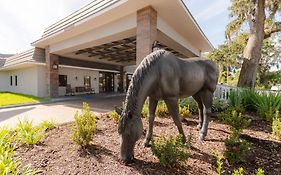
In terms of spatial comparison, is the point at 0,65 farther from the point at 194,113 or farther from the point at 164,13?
the point at 194,113

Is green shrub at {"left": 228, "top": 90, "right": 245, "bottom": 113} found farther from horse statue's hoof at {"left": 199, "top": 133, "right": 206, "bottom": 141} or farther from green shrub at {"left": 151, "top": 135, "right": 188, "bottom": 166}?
green shrub at {"left": 151, "top": 135, "right": 188, "bottom": 166}

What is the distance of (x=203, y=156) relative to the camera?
3408mm

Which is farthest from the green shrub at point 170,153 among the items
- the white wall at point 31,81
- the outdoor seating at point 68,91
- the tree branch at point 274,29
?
the outdoor seating at point 68,91

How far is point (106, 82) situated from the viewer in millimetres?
24312

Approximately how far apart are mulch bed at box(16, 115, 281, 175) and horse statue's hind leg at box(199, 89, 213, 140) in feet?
0.65

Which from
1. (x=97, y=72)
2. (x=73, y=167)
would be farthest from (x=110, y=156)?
(x=97, y=72)

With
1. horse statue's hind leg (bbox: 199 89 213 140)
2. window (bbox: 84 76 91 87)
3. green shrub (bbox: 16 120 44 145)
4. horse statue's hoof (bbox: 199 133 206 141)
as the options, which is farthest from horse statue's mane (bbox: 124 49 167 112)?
window (bbox: 84 76 91 87)

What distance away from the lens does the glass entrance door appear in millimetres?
23547

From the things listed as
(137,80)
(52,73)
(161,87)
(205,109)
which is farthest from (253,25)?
(52,73)

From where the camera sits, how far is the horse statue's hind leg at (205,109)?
14.0 ft

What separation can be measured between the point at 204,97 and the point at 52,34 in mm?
12155

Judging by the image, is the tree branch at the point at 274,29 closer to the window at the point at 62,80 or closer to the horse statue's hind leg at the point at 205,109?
the horse statue's hind leg at the point at 205,109

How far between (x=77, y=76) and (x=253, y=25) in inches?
701

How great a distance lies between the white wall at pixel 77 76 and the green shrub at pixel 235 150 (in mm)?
18553
